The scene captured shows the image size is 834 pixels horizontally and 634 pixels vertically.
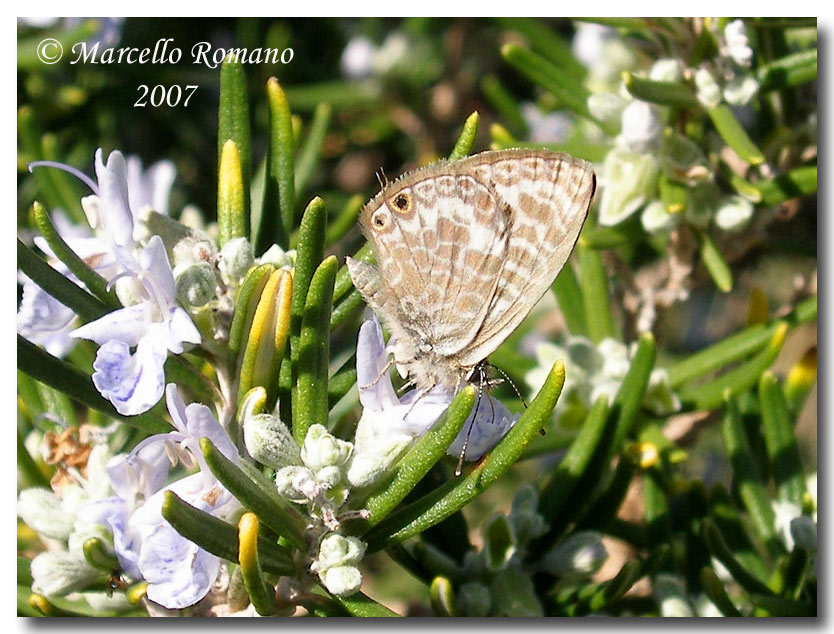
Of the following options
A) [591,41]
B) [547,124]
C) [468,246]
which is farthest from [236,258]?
[547,124]

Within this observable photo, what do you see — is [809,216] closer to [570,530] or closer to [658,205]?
[658,205]

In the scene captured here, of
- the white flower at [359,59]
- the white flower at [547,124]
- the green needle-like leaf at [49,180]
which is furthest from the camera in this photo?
the white flower at [359,59]

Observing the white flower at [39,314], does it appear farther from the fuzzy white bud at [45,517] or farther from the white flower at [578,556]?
the white flower at [578,556]

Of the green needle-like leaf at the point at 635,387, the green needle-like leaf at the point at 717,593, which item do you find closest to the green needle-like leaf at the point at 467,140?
the green needle-like leaf at the point at 635,387

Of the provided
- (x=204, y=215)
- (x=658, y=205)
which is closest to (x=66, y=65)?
(x=204, y=215)

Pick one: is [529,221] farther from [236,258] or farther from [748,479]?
[748,479]

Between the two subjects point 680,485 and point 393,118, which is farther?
point 393,118
